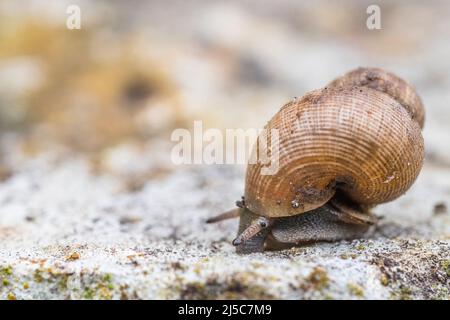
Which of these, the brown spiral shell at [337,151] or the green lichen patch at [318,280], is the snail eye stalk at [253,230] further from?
the green lichen patch at [318,280]

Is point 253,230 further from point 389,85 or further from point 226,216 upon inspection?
point 389,85

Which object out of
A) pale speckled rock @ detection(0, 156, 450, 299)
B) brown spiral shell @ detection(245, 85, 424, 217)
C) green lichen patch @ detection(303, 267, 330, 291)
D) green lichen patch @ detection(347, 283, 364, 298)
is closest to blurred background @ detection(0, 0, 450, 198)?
pale speckled rock @ detection(0, 156, 450, 299)

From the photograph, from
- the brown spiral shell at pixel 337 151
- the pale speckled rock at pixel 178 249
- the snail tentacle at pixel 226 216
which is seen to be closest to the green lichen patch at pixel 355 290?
→ the pale speckled rock at pixel 178 249

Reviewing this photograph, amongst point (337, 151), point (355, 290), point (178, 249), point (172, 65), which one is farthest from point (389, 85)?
point (172, 65)

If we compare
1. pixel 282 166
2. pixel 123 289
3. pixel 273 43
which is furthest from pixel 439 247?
pixel 273 43

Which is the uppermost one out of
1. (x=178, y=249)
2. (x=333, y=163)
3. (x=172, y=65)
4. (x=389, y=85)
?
(x=389, y=85)
